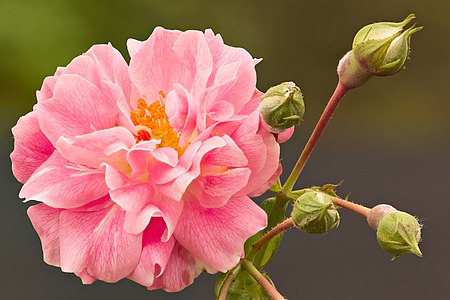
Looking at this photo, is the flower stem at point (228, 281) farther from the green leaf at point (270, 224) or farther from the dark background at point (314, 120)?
the dark background at point (314, 120)

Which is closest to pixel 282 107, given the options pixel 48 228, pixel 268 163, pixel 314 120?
pixel 268 163

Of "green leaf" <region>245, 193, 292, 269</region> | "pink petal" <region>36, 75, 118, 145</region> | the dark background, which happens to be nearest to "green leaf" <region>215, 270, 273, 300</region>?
"green leaf" <region>245, 193, 292, 269</region>

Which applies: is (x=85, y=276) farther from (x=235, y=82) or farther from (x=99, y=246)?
(x=235, y=82)

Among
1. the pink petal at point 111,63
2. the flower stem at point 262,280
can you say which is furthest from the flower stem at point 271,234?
the pink petal at point 111,63

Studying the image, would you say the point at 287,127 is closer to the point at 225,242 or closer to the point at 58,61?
the point at 225,242

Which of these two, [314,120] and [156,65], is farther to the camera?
[314,120]

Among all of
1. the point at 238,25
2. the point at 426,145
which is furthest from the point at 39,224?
the point at 426,145

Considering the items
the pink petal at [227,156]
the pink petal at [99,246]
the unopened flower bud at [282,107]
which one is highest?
the unopened flower bud at [282,107]
